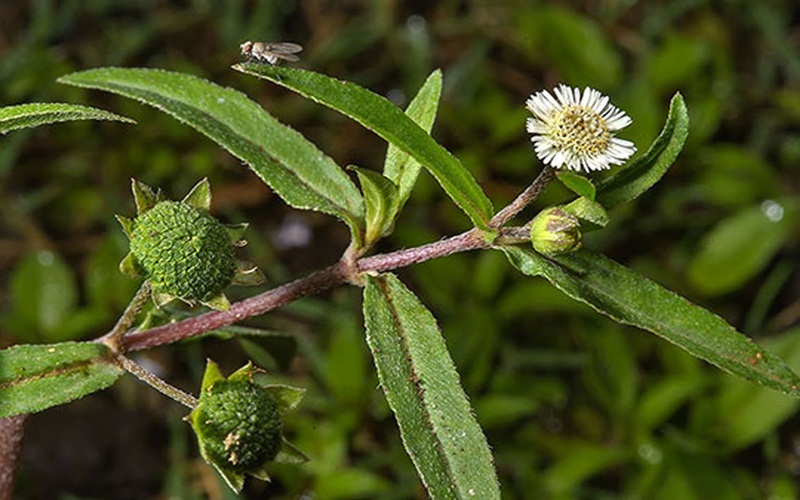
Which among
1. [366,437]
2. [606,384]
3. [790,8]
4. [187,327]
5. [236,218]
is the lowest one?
[187,327]

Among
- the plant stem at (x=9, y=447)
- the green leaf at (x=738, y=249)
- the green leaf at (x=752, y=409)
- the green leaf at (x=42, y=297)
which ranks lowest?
the plant stem at (x=9, y=447)

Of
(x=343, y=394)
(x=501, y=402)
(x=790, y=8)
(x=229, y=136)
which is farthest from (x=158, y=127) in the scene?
(x=790, y=8)

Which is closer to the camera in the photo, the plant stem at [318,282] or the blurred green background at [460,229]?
the plant stem at [318,282]

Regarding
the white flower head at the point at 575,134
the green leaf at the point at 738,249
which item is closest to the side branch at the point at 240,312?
the white flower head at the point at 575,134

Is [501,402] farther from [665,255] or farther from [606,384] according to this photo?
[665,255]

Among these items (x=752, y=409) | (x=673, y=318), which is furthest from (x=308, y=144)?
(x=752, y=409)

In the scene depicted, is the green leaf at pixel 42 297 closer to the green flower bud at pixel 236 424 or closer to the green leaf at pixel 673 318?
the green flower bud at pixel 236 424

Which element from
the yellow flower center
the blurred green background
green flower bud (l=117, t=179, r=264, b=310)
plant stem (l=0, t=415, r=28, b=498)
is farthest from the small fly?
the blurred green background
